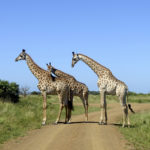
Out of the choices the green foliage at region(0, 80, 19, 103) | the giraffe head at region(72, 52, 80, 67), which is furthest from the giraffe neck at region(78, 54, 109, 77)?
the green foliage at region(0, 80, 19, 103)

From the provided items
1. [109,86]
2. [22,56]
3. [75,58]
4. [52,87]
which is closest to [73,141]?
[109,86]

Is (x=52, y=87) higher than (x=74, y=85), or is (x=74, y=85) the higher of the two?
(x=74, y=85)

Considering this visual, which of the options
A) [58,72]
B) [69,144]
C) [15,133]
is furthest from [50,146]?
[58,72]

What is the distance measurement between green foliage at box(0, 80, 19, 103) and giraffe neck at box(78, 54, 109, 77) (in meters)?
14.0

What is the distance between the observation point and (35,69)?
1541 centimetres

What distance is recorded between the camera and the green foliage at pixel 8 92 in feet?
90.5

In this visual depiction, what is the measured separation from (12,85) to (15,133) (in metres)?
16.7

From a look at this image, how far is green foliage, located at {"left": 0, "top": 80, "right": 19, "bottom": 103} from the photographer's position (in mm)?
27578

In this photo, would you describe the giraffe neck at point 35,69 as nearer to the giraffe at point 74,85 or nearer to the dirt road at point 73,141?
the giraffe at point 74,85

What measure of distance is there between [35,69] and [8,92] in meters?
13.3

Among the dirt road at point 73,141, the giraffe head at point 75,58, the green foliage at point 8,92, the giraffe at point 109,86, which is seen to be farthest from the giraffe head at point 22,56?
the green foliage at point 8,92

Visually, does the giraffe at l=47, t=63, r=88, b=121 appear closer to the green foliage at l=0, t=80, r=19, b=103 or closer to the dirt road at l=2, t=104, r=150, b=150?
the dirt road at l=2, t=104, r=150, b=150

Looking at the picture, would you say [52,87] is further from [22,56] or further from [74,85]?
[22,56]

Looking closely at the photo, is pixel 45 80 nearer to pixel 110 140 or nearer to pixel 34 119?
pixel 34 119
